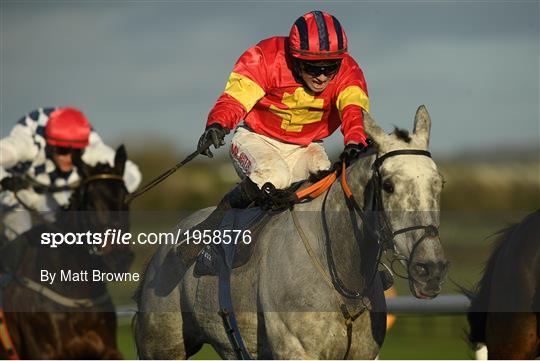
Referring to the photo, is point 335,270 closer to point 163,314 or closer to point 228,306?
point 228,306

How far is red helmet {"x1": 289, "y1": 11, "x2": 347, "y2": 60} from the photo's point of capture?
239 inches

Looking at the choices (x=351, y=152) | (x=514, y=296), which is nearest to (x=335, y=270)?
(x=351, y=152)

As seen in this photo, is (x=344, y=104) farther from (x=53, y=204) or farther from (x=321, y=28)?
(x=53, y=204)

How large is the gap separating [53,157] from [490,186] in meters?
10.7

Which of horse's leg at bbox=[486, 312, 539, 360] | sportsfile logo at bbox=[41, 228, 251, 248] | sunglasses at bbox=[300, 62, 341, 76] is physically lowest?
horse's leg at bbox=[486, 312, 539, 360]

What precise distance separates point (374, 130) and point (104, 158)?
3938 mm

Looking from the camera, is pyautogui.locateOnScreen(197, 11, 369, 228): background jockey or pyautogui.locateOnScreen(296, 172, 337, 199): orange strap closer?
pyautogui.locateOnScreen(296, 172, 337, 199): orange strap

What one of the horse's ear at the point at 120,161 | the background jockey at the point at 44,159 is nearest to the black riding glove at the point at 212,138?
the horse's ear at the point at 120,161

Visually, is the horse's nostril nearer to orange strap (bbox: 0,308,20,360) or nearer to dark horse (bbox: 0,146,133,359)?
dark horse (bbox: 0,146,133,359)

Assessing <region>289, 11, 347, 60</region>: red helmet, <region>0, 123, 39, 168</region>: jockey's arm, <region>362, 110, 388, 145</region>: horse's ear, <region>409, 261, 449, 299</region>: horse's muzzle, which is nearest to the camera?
<region>409, 261, 449, 299</region>: horse's muzzle

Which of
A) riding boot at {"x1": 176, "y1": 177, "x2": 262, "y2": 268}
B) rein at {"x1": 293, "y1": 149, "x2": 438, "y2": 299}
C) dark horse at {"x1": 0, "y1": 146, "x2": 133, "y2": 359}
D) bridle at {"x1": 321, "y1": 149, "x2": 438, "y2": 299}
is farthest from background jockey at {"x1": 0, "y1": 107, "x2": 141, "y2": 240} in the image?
bridle at {"x1": 321, "y1": 149, "x2": 438, "y2": 299}

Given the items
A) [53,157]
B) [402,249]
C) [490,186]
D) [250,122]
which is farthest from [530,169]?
[402,249]

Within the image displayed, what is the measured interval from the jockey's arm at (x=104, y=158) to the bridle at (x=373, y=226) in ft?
10.3

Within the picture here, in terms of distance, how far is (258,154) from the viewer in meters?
6.38
